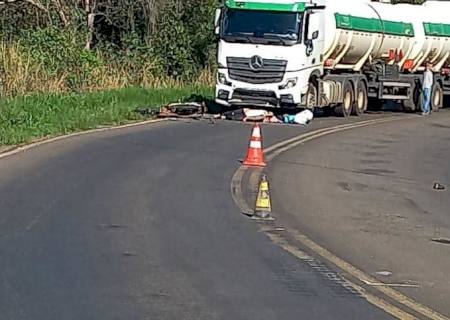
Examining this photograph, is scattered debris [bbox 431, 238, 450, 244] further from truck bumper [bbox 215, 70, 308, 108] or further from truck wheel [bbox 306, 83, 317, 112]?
truck wheel [bbox 306, 83, 317, 112]

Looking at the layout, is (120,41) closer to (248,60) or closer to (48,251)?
(248,60)

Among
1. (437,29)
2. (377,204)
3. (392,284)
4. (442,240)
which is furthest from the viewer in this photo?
(437,29)

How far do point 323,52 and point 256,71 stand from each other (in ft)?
7.59

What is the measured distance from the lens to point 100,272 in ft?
29.7

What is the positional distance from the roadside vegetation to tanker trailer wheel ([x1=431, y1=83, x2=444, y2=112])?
6971 mm

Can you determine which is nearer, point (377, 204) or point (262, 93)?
point (377, 204)

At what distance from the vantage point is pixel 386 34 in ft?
106

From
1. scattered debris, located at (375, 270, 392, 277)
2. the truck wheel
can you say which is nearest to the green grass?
the truck wheel

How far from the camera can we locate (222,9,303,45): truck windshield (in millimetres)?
27078

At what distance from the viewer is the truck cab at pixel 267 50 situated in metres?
27.1

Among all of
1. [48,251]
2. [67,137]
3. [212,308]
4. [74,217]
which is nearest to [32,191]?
[74,217]

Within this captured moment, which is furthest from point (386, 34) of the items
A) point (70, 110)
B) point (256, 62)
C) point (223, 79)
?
point (70, 110)

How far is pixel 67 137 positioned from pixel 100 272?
12.5 meters

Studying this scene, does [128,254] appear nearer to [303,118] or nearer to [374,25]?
[303,118]
